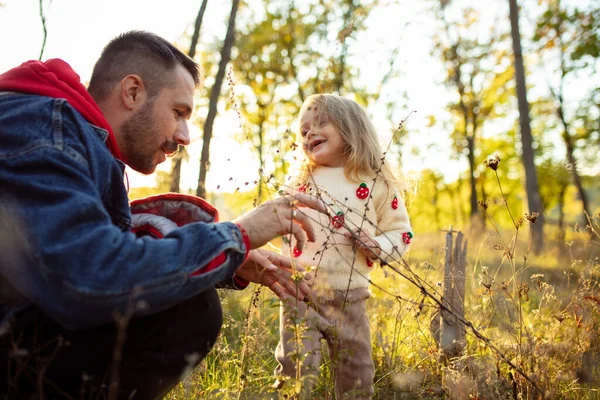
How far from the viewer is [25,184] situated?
4.78ft

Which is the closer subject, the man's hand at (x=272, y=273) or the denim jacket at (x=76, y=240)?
the denim jacket at (x=76, y=240)

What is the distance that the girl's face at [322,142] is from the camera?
11.2 feet

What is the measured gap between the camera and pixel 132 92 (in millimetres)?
2289

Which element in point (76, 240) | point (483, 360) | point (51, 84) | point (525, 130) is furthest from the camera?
point (525, 130)

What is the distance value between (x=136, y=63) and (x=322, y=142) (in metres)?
1.44

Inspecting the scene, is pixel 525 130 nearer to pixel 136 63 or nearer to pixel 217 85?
pixel 217 85

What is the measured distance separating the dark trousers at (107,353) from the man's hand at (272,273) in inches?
19.7

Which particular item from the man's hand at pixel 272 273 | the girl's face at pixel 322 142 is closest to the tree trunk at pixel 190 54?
the girl's face at pixel 322 142

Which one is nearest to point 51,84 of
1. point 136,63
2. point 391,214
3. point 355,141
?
point 136,63

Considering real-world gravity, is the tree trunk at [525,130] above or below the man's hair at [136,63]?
above

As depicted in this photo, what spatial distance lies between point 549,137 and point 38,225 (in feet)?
82.6

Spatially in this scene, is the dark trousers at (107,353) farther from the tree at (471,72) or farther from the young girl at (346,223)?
the tree at (471,72)

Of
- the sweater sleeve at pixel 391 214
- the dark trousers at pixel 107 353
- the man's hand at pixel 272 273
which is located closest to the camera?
the dark trousers at pixel 107 353

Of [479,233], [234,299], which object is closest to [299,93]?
[479,233]
